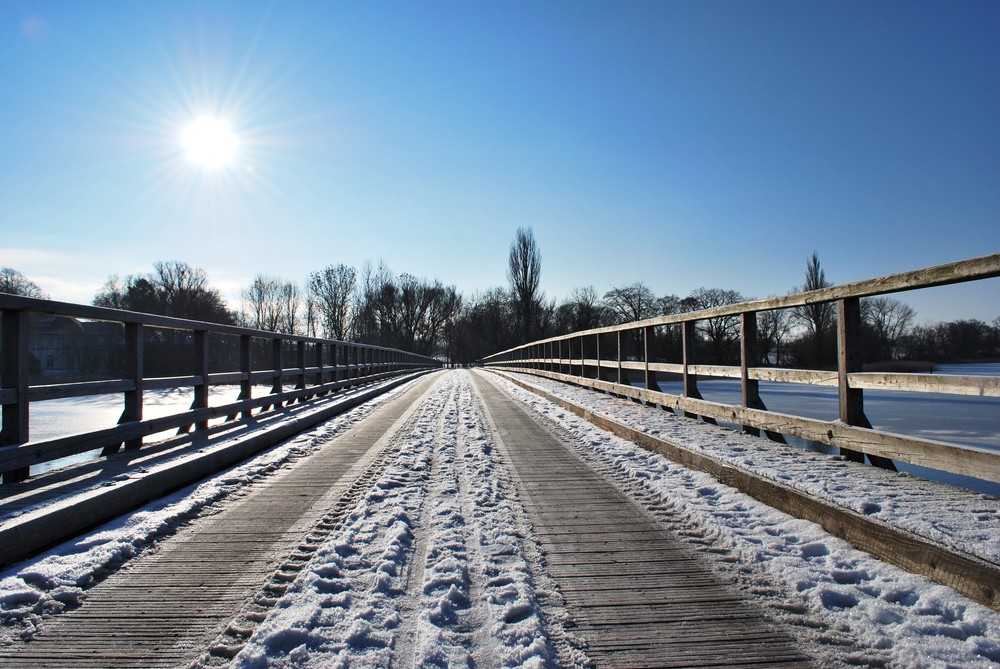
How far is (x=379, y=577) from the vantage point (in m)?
2.39

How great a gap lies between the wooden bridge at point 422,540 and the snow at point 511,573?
0.01 meters

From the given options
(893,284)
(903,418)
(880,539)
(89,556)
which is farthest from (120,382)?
(903,418)

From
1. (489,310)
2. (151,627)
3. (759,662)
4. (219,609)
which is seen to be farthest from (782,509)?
(489,310)

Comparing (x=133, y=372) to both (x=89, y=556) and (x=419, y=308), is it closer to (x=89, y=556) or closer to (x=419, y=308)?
(x=89, y=556)

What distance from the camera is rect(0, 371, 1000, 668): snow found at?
184 cm

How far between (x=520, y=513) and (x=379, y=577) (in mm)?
1182

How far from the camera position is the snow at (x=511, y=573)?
184 cm

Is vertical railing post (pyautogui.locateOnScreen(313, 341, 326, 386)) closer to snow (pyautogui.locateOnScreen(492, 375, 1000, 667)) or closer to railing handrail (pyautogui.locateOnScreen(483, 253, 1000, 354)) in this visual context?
snow (pyautogui.locateOnScreen(492, 375, 1000, 667))

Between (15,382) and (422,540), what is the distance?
9.75 feet

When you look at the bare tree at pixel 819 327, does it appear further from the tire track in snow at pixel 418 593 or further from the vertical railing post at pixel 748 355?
the tire track in snow at pixel 418 593

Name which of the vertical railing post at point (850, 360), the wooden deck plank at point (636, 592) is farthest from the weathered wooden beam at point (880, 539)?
the vertical railing post at point (850, 360)

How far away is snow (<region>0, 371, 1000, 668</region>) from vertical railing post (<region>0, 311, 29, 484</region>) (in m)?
1.07

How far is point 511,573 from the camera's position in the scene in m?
2.44

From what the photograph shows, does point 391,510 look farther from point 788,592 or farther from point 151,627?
point 788,592
